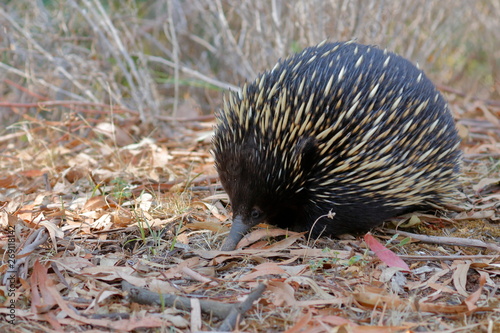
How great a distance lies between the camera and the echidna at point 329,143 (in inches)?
110

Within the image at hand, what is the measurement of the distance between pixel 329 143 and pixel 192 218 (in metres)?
0.96

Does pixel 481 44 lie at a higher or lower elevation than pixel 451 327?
higher

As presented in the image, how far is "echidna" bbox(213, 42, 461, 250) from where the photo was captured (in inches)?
110

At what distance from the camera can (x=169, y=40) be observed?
6027 millimetres

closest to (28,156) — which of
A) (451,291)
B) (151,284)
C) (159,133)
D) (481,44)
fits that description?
(159,133)

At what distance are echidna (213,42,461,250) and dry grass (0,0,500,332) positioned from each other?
0.65 ft

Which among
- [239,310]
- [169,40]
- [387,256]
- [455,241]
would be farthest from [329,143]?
[169,40]

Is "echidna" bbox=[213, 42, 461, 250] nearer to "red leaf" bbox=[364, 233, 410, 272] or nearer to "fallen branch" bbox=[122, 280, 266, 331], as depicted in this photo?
"red leaf" bbox=[364, 233, 410, 272]

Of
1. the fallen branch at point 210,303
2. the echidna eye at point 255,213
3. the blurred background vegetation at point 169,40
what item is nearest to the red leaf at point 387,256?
the echidna eye at point 255,213

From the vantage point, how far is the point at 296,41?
573 cm

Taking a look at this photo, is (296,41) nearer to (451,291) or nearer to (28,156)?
(28,156)

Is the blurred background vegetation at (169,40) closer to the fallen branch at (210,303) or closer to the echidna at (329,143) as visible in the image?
the echidna at (329,143)

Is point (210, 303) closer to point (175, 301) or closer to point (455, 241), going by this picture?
point (175, 301)

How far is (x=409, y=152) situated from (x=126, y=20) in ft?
12.8
